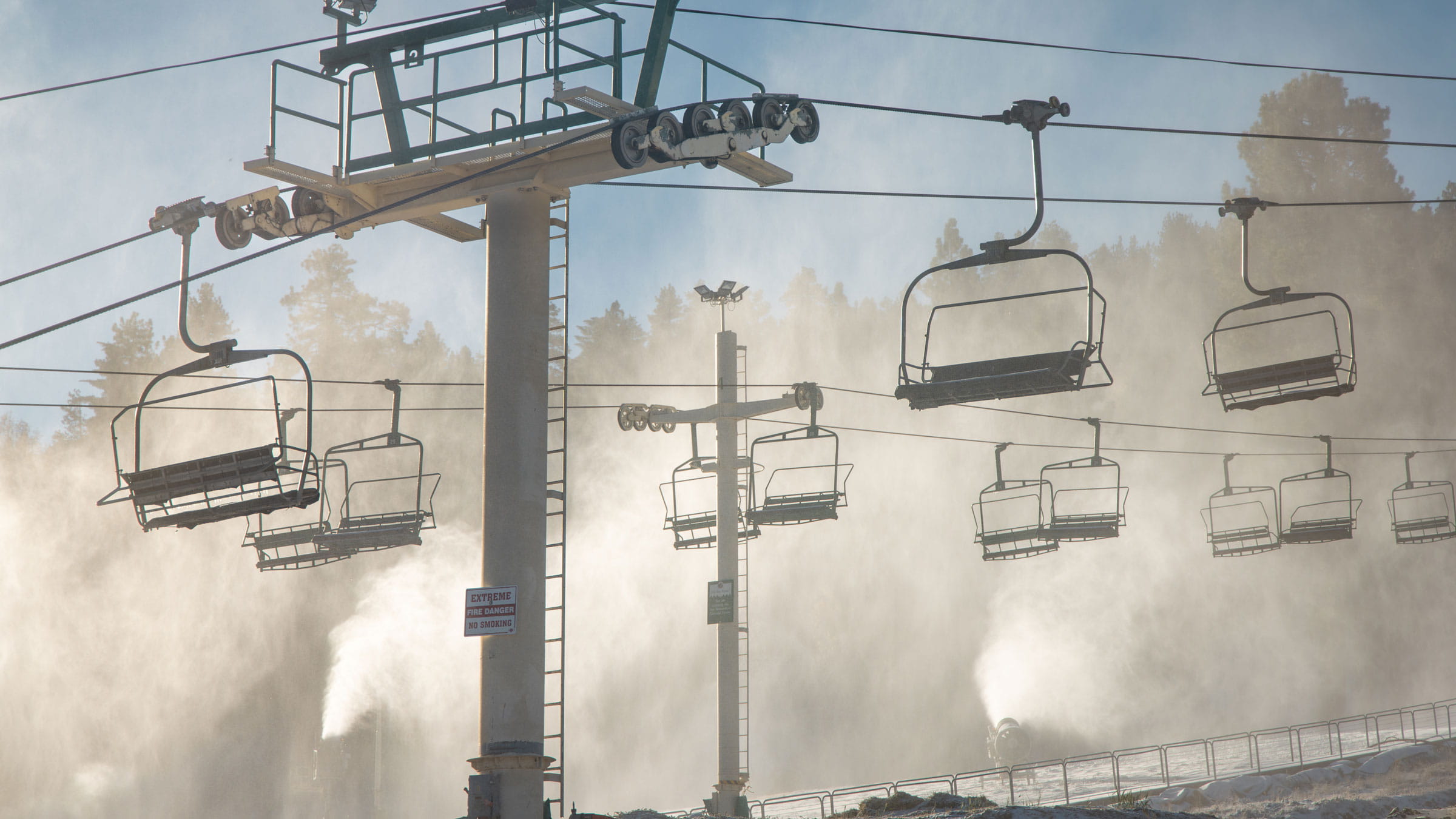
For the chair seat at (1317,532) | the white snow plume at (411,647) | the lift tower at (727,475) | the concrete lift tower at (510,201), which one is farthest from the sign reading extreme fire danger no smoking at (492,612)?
the white snow plume at (411,647)

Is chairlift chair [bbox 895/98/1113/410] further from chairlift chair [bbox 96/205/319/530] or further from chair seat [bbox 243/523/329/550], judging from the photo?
chair seat [bbox 243/523/329/550]

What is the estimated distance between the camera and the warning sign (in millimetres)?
20828

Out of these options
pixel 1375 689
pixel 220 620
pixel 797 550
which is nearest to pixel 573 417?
pixel 797 550

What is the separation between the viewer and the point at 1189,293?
5938cm

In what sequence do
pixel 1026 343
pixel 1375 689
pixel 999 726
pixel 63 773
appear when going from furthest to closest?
pixel 1026 343
pixel 63 773
pixel 1375 689
pixel 999 726

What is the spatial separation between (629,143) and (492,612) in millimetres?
4674

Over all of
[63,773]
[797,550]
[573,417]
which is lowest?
[63,773]

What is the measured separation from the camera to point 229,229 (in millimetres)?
13211

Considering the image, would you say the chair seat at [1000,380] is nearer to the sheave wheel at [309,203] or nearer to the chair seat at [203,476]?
the chair seat at [203,476]

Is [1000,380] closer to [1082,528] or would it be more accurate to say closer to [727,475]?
[1082,528]

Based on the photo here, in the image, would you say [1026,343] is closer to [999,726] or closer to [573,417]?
[573,417]

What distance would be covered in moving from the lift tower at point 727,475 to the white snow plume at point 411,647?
1239 inches

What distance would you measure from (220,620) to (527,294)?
150ft

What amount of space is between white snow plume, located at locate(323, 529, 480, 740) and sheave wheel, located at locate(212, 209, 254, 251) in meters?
39.6
